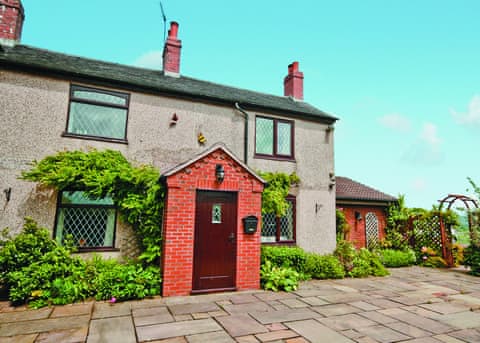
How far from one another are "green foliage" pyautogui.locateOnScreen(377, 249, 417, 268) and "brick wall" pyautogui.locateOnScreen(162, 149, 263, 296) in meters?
6.23

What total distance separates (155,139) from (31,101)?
301cm

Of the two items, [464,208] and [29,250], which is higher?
[464,208]

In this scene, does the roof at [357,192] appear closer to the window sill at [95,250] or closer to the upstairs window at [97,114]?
the window sill at [95,250]

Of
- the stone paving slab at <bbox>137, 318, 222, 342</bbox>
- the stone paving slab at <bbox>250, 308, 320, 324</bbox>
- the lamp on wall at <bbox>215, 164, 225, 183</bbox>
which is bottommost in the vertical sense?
the stone paving slab at <bbox>250, 308, 320, 324</bbox>

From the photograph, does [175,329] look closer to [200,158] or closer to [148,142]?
[200,158]

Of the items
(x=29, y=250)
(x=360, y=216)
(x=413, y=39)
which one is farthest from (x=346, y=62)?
(x=29, y=250)

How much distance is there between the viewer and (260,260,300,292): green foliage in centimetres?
646

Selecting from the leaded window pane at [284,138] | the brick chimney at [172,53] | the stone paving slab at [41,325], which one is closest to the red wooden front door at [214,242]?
the stone paving slab at [41,325]

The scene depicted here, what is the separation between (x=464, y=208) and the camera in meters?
10.4

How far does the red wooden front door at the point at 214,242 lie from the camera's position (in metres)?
6.02

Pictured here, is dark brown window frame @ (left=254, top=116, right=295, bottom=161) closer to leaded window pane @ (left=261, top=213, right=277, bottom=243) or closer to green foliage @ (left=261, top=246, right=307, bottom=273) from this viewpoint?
leaded window pane @ (left=261, top=213, right=277, bottom=243)

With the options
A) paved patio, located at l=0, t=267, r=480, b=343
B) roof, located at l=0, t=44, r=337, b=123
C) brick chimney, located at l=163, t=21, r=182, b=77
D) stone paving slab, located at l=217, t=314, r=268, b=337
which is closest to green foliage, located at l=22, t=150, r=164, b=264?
paved patio, located at l=0, t=267, r=480, b=343

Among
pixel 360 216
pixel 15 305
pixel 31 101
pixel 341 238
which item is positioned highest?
pixel 31 101

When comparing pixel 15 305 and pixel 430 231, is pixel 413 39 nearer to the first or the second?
pixel 430 231
